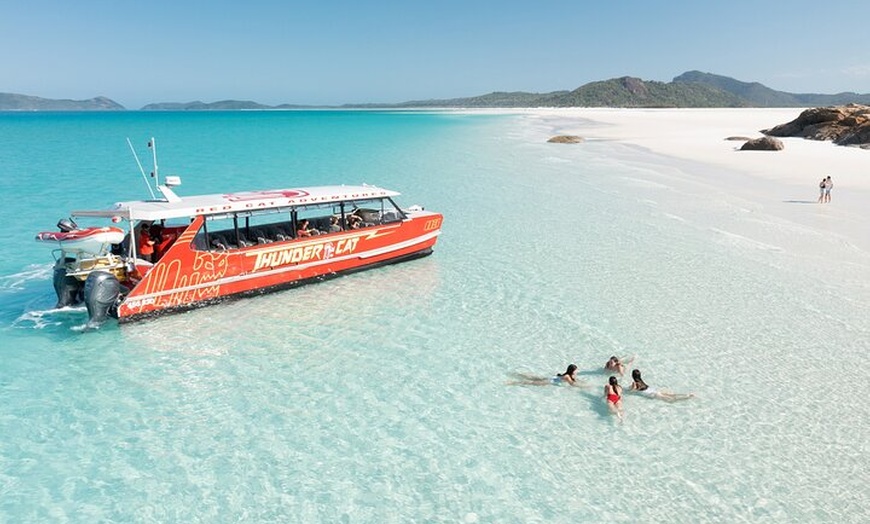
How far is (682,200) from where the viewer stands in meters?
27.3

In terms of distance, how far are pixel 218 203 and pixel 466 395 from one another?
7873 millimetres

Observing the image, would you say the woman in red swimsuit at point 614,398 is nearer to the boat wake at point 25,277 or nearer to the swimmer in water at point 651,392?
the swimmer in water at point 651,392

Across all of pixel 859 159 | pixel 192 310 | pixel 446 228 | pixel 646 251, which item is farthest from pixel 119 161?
pixel 859 159

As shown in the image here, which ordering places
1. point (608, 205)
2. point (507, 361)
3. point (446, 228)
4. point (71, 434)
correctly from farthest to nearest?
point (608, 205) → point (446, 228) → point (507, 361) → point (71, 434)

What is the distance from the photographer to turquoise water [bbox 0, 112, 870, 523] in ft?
24.2

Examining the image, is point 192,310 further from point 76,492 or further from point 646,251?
point 646,251

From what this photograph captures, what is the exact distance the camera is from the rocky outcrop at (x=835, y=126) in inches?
1770

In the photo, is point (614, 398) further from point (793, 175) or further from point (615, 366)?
point (793, 175)

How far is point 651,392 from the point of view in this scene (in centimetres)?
971

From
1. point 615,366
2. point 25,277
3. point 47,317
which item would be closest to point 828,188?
point 615,366

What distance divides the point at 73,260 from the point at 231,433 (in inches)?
263

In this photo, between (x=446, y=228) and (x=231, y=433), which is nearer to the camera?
(x=231, y=433)

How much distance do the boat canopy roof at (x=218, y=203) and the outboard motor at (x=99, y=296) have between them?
147cm

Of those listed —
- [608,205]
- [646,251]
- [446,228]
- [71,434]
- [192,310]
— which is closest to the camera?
[71,434]
